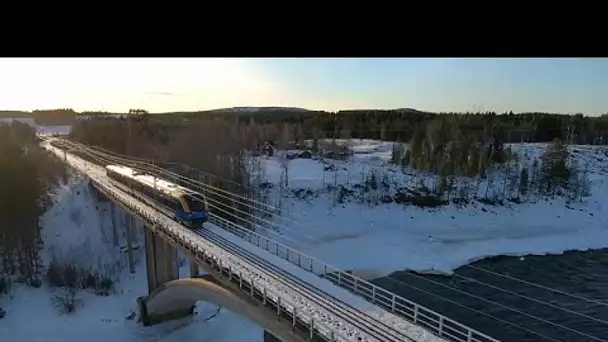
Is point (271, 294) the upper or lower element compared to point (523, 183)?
upper

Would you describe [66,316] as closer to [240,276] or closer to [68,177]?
[240,276]

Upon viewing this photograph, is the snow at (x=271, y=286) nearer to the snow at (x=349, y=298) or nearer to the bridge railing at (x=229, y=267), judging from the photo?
the bridge railing at (x=229, y=267)

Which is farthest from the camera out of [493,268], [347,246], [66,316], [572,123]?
[572,123]

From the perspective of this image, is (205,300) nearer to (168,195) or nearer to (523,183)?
(168,195)

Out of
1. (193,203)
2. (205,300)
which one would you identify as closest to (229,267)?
(205,300)
